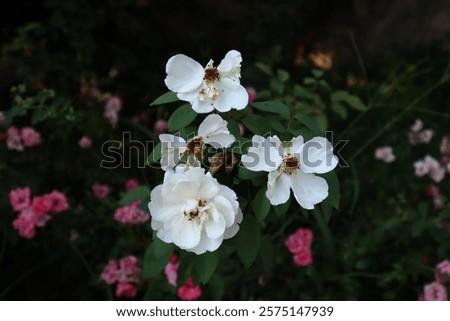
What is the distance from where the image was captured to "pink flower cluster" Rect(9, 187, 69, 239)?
1.83m

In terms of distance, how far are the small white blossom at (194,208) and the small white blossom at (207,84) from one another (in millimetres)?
146

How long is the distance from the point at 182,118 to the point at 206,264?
30 cm

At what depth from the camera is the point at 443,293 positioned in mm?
1843

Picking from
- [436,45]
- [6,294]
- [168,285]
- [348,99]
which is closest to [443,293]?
[348,99]

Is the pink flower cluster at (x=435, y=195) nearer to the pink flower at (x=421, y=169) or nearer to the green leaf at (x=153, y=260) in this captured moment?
the pink flower at (x=421, y=169)

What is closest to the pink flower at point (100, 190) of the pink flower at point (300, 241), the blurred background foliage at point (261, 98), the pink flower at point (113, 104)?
the blurred background foliage at point (261, 98)

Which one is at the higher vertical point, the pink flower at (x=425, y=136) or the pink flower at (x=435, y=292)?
the pink flower at (x=425, y=136)

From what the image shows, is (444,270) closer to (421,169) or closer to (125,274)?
(421,169)

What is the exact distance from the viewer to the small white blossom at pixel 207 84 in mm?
1262

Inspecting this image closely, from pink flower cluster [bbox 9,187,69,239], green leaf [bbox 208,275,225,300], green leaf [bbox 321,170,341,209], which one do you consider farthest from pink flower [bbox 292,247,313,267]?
pink flower cluster [bbox 9,187,69,239]

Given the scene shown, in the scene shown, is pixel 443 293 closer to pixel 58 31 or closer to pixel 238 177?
pixel 238 177

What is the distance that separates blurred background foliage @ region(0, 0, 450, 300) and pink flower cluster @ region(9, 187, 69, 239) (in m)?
0.14

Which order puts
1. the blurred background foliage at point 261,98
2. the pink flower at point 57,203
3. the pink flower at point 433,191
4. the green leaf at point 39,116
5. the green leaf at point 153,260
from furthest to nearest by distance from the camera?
the pink flower at point 433,191 → the blurred background foliage at point 261,98 → the pink flower at point 57,203 → the green leaf at point 39,116 → the green leaf at point 153,260

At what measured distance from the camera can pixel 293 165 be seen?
1.21 meters
